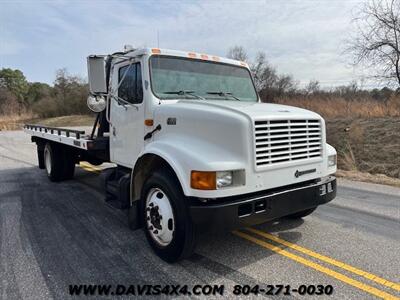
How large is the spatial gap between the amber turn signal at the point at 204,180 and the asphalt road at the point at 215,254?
0.96 meters

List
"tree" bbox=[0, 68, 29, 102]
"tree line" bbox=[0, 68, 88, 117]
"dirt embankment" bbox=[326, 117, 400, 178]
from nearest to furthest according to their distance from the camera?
"dirt embankment" bbox=[326, 117, 400, 178]
"tree line" bbox=[0, 68, 88, 117]
"tree" bbox=[0, 68, 29, 102]

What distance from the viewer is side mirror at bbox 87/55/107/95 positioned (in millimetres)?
4520

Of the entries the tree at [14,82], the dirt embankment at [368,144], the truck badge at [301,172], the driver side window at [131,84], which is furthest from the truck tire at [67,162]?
the tree at [14,82]

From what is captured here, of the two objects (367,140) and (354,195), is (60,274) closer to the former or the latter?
Result: (354,195)

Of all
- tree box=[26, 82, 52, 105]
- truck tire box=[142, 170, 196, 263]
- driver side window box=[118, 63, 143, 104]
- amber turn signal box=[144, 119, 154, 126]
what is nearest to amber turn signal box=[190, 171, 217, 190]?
truck tire box=[142, 170, 196, 263]

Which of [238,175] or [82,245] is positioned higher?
[238,175]

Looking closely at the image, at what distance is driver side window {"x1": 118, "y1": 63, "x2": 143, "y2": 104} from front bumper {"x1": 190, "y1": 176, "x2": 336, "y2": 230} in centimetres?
188

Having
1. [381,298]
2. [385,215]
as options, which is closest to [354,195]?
[385,215]

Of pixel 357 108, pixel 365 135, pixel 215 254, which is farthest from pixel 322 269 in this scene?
pixel 357 108

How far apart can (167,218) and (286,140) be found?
5.06 feet

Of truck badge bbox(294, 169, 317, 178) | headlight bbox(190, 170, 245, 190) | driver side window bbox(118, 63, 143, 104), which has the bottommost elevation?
truck badge bbox(294, 169, 317, 178)

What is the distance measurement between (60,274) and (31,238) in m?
1.30

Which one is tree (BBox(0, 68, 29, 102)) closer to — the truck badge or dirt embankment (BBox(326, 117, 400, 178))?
dirt embankment (BBox(326, 117, 400, 178))

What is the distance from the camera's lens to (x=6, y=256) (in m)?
3.84
